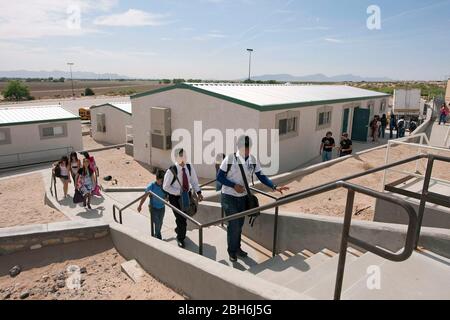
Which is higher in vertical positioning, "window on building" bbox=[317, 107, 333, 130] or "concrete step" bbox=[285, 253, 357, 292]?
"window on building" bbox=[317, 107, 333, 130]

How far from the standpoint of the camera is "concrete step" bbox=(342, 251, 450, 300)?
3037 millimetres

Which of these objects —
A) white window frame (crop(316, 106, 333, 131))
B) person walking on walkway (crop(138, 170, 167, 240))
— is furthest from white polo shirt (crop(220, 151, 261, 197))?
white window frame (crop(316, 106, 333, 131))

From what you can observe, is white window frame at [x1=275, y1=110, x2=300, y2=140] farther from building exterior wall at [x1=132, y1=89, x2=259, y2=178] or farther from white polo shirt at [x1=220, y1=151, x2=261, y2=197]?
white polo shirt at [x1=220, y1=151, x2=261, y2=197]

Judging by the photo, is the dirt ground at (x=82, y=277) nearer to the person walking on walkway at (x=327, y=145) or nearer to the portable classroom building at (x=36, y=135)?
the person walking on walkway at (x=327, y=145)

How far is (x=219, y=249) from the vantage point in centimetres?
564

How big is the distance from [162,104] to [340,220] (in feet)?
37.4

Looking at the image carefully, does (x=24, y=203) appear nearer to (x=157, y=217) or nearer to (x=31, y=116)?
(x=157, y=217)

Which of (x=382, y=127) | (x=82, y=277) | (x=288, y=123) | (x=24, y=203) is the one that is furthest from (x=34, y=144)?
(x=382, y=127)

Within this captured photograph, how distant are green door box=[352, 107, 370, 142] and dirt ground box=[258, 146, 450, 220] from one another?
4.32 meters

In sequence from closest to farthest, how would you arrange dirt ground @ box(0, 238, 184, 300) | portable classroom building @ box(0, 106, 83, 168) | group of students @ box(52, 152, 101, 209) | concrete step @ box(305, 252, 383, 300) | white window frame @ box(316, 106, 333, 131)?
concrete step @ box(305, 252, 383, 300), dirt ground @ box(0, 238, 184, 300), group of students @ box(52, 152, 101, 209), white window frame @ box(316, 106, 333, 131), portable classroom building @ box(0, 106, 83, 168)

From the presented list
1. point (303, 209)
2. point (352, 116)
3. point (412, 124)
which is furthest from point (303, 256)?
point (412, 124)

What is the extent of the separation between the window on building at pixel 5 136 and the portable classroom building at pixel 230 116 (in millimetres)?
6710
